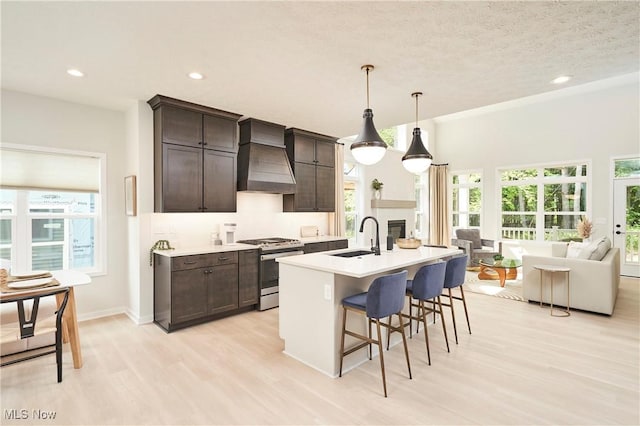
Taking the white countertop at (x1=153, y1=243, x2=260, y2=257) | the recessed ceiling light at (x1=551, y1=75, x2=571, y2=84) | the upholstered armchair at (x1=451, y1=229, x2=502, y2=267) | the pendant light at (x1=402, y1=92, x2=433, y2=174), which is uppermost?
the recessed ceiling light at (x1=551, y1=75, x2=571, y2=84)

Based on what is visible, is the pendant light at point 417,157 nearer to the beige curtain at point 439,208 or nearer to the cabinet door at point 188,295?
the cabinet door at point 188,295

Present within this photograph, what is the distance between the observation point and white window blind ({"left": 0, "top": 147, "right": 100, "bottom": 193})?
11.7 ft

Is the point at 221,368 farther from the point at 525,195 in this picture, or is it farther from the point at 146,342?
the point at 525,195

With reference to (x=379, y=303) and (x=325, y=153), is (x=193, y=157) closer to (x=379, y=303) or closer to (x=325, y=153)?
(x=325, y=153)

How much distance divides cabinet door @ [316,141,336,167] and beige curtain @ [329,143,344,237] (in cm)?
20

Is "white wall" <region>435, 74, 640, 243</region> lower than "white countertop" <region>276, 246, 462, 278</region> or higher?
higher

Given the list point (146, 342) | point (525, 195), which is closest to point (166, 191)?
point (146, 342)

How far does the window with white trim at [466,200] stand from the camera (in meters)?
8.90

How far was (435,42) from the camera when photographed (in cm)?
256

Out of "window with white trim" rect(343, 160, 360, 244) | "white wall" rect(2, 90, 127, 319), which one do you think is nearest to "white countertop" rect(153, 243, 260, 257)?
"white wall" rect(2, 90, 127, 319)

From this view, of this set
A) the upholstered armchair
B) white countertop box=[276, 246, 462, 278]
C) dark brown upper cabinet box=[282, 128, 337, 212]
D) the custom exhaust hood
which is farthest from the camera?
the upholstered armchair

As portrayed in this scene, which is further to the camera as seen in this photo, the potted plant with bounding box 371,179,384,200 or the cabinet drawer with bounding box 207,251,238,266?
the potted plant with bounding box 371,179,384,200

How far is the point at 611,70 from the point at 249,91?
3.64 m

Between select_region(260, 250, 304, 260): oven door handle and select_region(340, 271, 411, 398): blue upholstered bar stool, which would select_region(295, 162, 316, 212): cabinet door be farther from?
select_region(340, 271, 411, 398): blue upholstered bar stool
